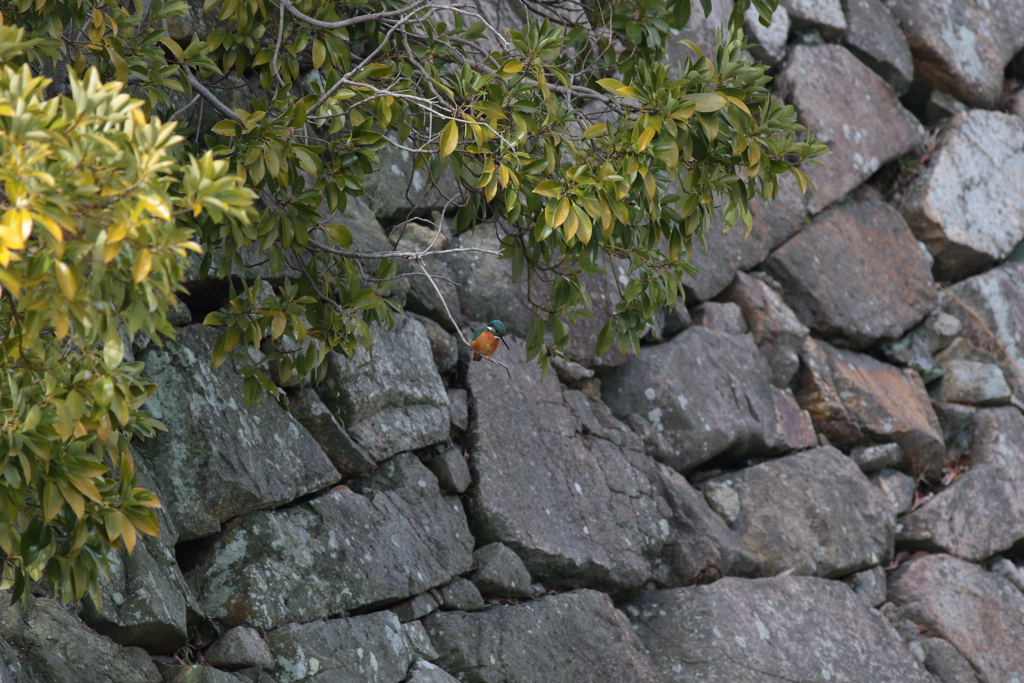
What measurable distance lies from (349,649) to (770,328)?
3.83 meters

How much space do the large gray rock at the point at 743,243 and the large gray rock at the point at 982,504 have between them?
2.06 meters

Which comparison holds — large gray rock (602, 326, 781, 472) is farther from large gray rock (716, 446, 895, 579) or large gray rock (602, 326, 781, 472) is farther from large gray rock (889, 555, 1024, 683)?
large gray rock (889, 555, 1024, 683)

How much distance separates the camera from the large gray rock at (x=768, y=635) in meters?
4.30

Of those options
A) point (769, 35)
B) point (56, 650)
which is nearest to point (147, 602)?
point (56, 650)

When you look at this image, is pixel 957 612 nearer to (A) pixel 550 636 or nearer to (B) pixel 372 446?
(A) pixel 550 636

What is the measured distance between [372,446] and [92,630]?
4.45 feet

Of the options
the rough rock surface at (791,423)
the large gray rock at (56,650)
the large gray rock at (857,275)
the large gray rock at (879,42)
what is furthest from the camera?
the large gray rock at (879,42)

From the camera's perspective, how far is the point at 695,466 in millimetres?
5344

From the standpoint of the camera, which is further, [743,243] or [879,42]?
[879,42]

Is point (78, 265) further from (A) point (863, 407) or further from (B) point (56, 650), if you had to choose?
(A) point (863, 407)

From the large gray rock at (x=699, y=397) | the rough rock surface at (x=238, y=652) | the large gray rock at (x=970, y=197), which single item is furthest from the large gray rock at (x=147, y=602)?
the large gray rock at (x=970, y=197)

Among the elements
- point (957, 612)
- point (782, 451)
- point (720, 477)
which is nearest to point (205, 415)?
point (720, 477)

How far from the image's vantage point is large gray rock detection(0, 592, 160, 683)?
248 centimetres

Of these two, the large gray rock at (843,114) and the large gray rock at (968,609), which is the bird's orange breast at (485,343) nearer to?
the large gray rock at (968,609)
